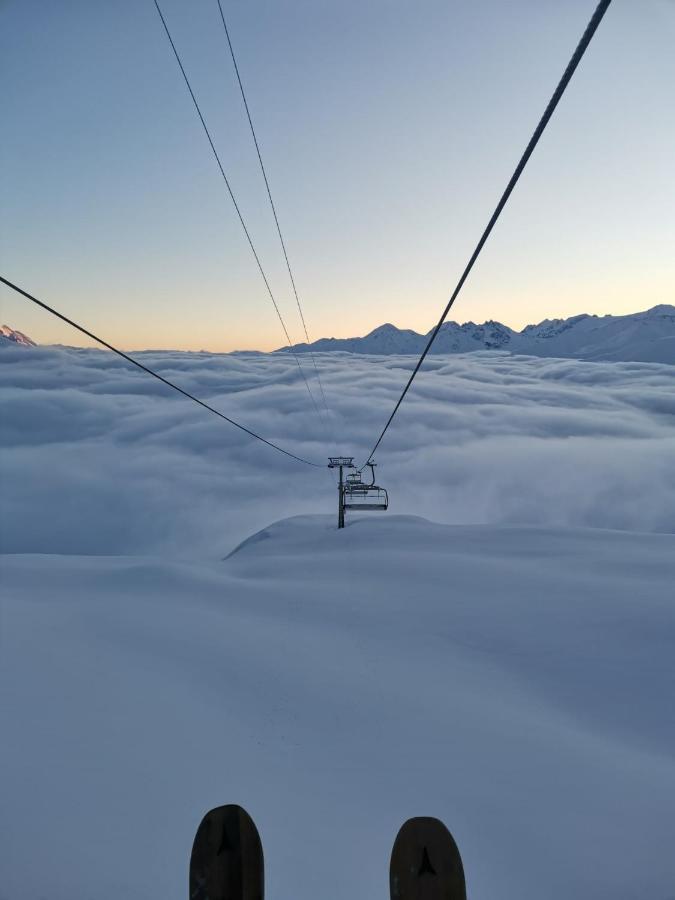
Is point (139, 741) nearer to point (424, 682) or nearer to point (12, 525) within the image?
point (424, 682)

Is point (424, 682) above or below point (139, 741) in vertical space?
below

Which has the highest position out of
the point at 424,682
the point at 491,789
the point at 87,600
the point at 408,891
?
the point at 408,891

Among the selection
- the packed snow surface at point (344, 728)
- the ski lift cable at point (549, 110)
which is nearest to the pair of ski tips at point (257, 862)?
the packed snow surface at point (344, 728)

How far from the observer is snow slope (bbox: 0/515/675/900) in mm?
Result: 4023

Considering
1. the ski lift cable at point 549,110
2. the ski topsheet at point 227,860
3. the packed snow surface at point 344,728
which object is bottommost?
the packed snow surface at point 344,728

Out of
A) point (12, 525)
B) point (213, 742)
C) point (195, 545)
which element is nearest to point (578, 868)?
point (213, 742)

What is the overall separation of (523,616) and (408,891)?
9.54 meters

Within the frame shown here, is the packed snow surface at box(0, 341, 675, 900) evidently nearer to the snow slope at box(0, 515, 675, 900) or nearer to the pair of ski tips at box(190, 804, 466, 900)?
the snow slope at box(0, 515, 675, 900)

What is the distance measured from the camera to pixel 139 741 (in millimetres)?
5527

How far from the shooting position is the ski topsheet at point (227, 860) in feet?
7.61

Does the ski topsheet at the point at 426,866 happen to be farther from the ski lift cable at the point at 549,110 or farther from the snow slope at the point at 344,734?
the ski lift cable at the point at 549,110

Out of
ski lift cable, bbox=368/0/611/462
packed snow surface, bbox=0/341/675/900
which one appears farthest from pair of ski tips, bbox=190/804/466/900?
ski lift cable, bbox=368/0/611/462

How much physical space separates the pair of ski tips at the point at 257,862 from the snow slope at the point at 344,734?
2.00 metres

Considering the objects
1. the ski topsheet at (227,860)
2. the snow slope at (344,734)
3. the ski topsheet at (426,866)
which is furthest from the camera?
the snow slope at (344,734)
